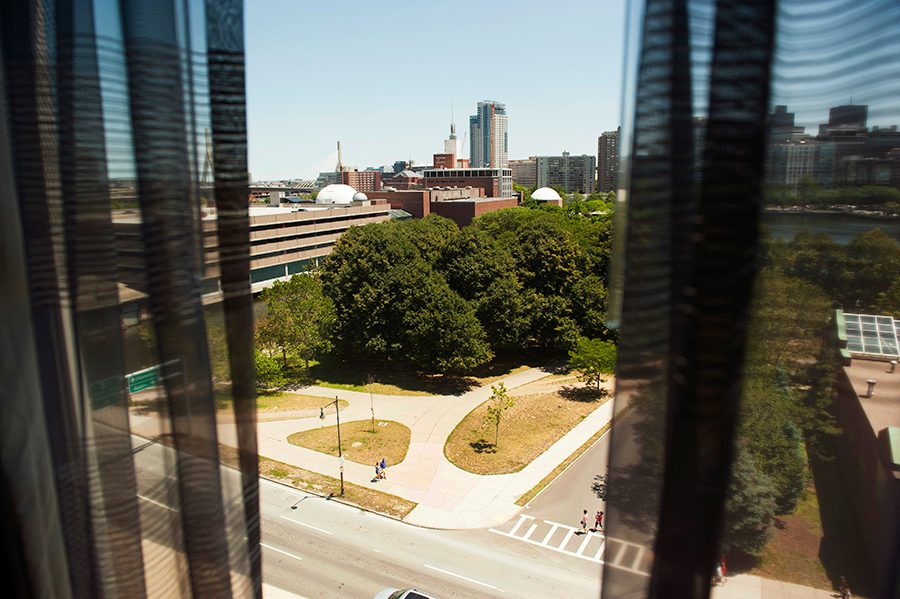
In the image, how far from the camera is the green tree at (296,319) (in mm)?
9945

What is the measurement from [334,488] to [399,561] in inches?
64.3

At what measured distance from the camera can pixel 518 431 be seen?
836 cm

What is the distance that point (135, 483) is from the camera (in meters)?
1.16

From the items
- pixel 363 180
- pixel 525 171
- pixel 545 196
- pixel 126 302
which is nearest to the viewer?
pixel 126 302

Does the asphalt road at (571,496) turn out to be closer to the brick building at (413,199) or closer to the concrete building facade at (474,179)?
the brick building at (413,199)

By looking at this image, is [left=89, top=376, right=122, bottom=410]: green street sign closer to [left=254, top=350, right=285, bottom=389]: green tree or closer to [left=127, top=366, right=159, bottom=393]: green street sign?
[left=127, top=366, right=159, bottom=393]: green street sign

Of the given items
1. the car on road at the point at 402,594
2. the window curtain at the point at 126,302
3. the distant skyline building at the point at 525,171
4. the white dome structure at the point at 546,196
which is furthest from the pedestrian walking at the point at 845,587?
the distant skyline building at the point at 525,171

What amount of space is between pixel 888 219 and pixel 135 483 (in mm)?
1243

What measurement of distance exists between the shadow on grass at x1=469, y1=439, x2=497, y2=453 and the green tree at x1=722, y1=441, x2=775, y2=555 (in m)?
7.21

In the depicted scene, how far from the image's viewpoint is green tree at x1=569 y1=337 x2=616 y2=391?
31.1 ft

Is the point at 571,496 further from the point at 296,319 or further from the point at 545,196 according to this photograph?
the point at 545,196

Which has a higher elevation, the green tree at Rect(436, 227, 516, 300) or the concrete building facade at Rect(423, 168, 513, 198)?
the concrete building facade at Rect(423, 168, 513, 198)

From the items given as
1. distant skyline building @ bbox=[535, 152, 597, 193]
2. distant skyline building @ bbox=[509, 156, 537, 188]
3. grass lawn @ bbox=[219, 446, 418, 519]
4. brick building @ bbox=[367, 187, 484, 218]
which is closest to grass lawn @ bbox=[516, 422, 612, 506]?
grass lawn @ bbox=[219, 446, 418, 519]

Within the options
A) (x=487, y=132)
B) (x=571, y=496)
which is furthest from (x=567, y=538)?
(x=487, y=132)
